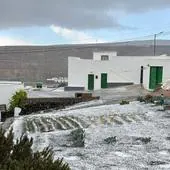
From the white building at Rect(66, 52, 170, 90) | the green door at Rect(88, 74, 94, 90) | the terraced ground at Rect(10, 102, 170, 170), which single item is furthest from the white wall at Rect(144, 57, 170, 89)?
the terraced ground at Rect(10, 102, 170, 170)

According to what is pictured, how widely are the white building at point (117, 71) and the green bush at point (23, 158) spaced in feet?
113

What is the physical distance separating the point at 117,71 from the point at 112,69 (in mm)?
475

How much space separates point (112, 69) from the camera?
44531 mm

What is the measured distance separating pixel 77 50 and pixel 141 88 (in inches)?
1957

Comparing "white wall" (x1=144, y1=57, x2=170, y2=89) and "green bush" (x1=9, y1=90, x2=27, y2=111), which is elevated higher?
"white wall" (x1=144, y1=57, x2=170, y2=89)

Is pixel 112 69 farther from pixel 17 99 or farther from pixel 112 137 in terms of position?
pixel 112 137

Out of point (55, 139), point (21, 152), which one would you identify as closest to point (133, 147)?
point (55, 139)

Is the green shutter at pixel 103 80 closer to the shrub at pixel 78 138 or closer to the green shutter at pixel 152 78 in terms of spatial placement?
the green shutter at pixel 152 78

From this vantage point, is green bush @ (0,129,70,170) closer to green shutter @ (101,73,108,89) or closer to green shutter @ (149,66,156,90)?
green shutter @ (149,66,156,90)

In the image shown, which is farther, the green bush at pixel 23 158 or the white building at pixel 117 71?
the white building at pixel 117 71

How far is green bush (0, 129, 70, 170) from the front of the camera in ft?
16.3

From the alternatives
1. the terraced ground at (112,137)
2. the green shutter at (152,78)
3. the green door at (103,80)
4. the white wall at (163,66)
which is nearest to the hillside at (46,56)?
the green door at (103,80)

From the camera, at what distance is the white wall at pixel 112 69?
43031 mm

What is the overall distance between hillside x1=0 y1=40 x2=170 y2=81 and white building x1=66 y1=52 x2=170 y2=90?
35029mm
